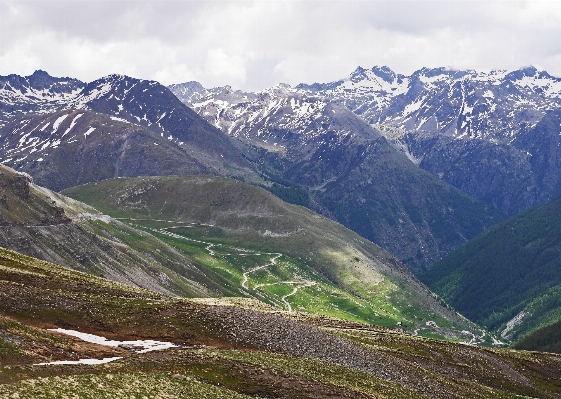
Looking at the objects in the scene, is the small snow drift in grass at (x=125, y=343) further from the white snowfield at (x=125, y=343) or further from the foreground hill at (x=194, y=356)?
the foreground hill at (x=194, y=356)

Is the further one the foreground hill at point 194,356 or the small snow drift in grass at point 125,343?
the small snow drift in grass at point 125,343

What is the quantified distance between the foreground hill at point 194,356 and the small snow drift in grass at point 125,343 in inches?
55.8

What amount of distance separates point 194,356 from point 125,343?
1171 cm

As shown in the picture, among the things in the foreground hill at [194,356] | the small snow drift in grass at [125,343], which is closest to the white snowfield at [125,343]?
the small snow drift in grass at [125,343]

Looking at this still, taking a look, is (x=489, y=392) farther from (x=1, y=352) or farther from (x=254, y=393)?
(x=1, y=352)

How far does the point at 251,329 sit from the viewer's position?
9338 cm

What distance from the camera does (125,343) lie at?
78.6 meters

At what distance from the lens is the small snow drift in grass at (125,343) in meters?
77.1

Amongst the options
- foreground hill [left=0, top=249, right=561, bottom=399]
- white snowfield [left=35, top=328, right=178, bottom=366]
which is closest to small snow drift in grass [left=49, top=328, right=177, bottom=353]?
white snowfield [left=35, top=328, right=178, bottom=366]

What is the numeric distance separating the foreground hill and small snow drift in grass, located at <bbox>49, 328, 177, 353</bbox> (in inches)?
55.8

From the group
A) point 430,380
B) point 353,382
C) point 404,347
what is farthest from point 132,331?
point 404,347

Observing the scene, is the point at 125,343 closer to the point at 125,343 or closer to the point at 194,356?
the point at 125,343

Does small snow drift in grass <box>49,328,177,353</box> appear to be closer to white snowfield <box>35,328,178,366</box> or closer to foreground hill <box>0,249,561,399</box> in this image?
white snowfield <box>35,328,178,366</box>

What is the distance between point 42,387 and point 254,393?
79.0ft
